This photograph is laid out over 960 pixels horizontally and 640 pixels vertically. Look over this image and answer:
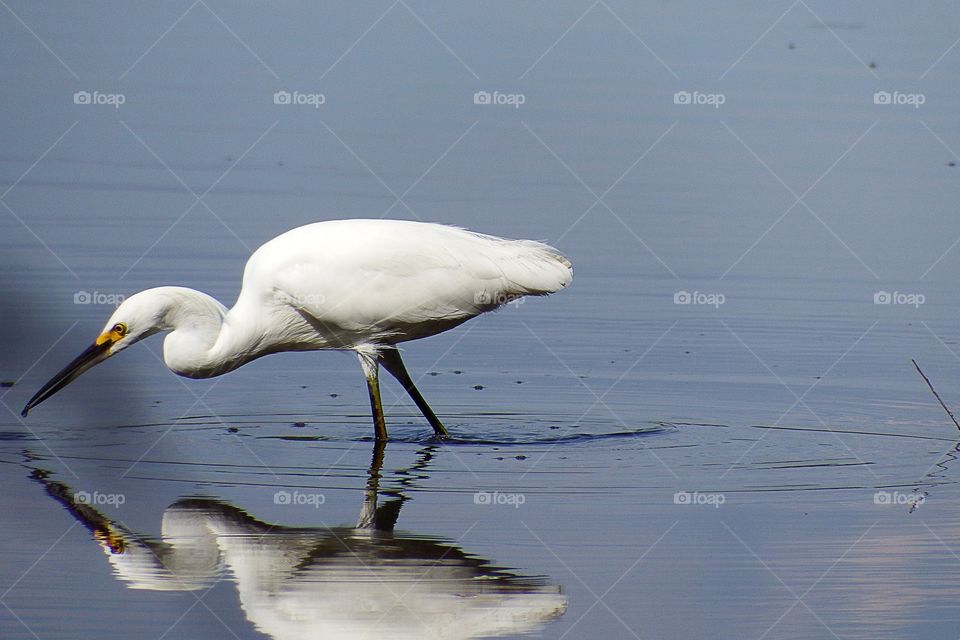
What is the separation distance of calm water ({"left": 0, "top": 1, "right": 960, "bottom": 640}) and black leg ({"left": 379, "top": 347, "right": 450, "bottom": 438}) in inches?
8.0

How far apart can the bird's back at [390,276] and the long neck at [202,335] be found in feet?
0.59

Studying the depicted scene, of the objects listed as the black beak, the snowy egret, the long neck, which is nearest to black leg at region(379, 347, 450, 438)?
the snowy egret

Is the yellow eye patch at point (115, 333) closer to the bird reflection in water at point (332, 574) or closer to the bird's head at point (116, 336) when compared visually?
the bird's head at point (116, 336)

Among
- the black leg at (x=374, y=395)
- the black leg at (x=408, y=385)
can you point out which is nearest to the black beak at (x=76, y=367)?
the black leg at (x=374, y=395)

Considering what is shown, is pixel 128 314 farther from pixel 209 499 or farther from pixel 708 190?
pixel 708 190

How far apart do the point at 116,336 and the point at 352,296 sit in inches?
53.1

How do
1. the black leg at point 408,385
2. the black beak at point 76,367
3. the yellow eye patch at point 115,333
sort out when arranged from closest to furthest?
the black beak at point 76,367 → the yellow eye patch at point 115,333 → the black leg at point 408,385

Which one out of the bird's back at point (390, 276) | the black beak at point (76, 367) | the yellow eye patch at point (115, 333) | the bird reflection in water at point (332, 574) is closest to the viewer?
the bird reflection in water at point (332, 574)

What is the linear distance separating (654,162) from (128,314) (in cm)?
892

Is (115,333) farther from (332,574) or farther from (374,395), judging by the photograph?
(332,574)

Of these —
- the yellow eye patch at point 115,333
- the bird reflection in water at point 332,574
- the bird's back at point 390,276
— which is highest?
the bird's back at point 390,276

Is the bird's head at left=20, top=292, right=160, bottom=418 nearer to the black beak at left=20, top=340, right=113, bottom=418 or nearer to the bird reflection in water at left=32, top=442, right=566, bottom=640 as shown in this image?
the black beak at left=20, top=340, right=113, bottom=418

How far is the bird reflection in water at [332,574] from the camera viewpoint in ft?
18.7

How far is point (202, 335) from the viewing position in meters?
8.70
